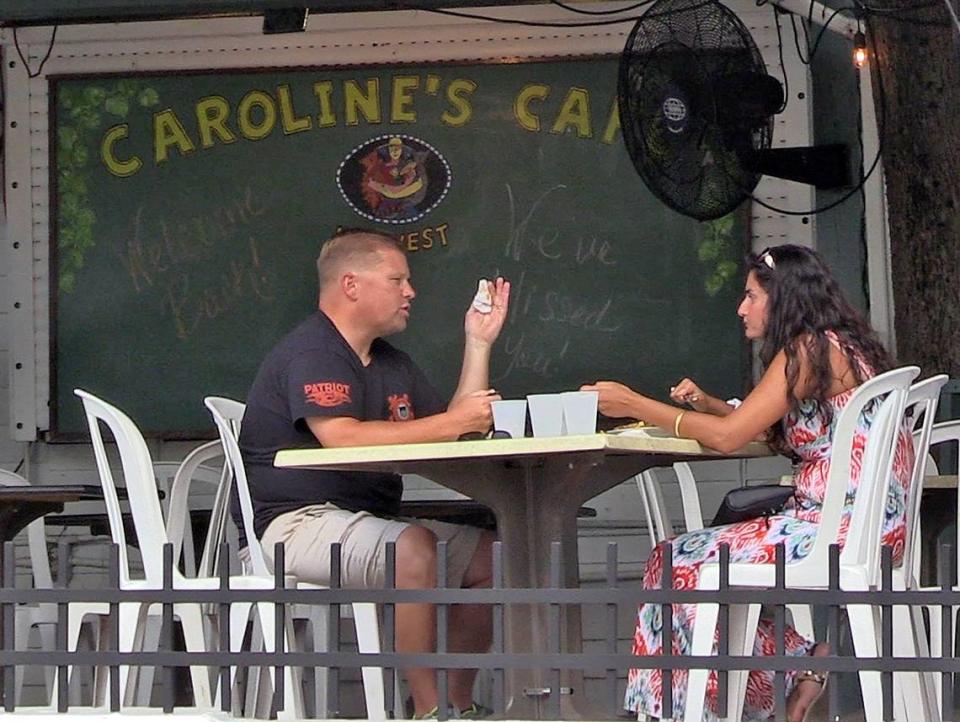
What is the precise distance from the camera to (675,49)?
17.8 ft

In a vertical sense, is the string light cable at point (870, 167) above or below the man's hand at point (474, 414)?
above

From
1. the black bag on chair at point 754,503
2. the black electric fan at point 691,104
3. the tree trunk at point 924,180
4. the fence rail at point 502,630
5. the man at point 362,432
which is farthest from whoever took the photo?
the tree trunk at point 924,180

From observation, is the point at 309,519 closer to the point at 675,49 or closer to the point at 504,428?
the point at 504,428

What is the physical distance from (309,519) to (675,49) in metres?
1.97

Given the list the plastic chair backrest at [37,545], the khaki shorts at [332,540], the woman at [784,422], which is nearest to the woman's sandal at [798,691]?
the woman at [784,422]

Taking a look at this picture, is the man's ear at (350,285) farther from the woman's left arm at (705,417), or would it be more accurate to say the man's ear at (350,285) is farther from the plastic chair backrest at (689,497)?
the plastic chair backrest at (689,497)

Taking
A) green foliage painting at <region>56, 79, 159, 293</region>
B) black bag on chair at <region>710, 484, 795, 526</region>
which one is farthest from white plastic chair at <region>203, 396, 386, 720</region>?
green foliage painting at <region>56, 79, 159, 293</region>

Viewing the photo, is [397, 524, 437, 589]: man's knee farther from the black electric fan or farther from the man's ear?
the black electric fan

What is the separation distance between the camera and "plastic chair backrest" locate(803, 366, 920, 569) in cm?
381

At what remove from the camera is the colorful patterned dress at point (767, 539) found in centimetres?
403

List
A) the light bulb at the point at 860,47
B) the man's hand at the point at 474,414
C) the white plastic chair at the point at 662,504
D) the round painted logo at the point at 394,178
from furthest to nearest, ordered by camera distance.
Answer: the round painted logo at the point at 394,178, the light bulb at the point at 860,47, the white plastic chair at the point at 662,504, the man's hand at the point at 474,414

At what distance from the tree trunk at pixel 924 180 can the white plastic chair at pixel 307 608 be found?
2.21 m

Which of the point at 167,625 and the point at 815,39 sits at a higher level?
the point at 815,39

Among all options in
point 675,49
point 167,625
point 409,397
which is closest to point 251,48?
point 675,49
